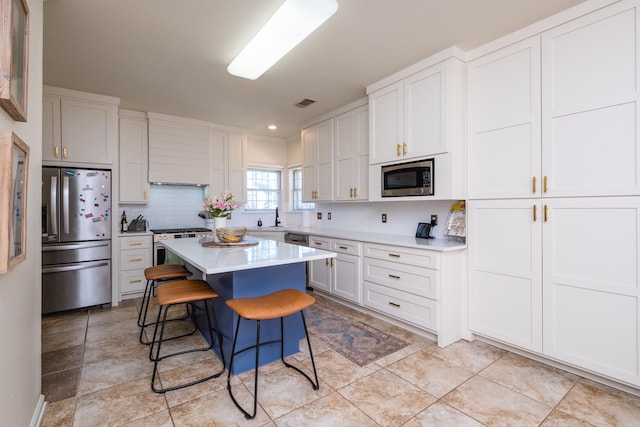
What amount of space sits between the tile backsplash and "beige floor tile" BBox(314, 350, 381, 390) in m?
3.30

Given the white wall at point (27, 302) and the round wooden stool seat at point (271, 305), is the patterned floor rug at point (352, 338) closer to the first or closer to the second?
the round wooden stool seat at point (271, 305)

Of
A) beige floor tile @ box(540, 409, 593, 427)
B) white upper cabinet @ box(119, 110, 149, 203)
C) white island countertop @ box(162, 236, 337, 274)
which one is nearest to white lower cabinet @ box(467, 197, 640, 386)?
beige floor tile @ box(540, 409, 593, 427)

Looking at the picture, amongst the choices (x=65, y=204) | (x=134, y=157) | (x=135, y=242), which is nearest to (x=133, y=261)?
(x=135, y=242)

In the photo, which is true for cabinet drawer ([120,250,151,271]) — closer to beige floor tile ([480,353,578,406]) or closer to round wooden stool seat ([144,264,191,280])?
round wooden stool seat ([144,264,191,280])

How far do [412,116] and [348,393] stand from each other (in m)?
2.38

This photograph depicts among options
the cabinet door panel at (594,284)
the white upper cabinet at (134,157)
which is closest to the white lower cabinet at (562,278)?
the cabinet door panel at (594,284)

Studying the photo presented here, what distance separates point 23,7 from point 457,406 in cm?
293

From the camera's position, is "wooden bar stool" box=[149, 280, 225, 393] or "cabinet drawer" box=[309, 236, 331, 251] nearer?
"wooden bar stool" box=[149, 280, 225, 393]

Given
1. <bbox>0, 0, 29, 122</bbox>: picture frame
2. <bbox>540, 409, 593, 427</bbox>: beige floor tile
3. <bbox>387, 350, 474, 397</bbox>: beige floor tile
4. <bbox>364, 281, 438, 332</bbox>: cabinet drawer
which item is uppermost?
<bbox>0, 0, 29, 122</bbox>: picture frame

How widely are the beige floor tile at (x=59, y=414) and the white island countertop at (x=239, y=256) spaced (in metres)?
1.02

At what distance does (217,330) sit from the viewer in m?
2.31

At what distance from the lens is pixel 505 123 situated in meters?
2.46

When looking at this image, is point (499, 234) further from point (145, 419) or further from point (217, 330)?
point (145, 419)

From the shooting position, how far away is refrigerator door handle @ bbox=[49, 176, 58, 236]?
3277 mm
